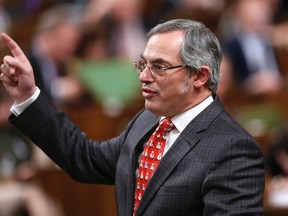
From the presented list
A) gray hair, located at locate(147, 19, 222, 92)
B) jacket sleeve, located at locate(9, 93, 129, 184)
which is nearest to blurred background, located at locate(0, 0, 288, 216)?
jacket sleeve, located at locate(9, 93, 129, 184)

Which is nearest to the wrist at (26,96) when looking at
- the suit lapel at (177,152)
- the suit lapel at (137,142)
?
the suit lapel at (137,142)

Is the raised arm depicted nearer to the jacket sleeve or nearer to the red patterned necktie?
the jacket sleeve

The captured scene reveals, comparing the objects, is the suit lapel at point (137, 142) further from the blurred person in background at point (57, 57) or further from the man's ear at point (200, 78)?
the blurred person in background at point (57, 57)

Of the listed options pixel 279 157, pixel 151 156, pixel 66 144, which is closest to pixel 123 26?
pixel 279 157

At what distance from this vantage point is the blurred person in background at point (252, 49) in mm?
5727

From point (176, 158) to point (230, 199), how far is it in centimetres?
21

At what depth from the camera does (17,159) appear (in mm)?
4723

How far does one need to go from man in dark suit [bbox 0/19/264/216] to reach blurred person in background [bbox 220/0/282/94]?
3.13 metres

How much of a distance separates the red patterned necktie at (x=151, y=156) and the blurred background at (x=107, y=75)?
1.74m

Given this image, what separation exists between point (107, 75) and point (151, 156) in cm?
283

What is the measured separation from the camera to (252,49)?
5.93m

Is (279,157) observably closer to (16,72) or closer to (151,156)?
(151,156)

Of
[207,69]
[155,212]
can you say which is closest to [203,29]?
[207,69]

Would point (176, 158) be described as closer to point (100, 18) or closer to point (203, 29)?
point (203, 29)
